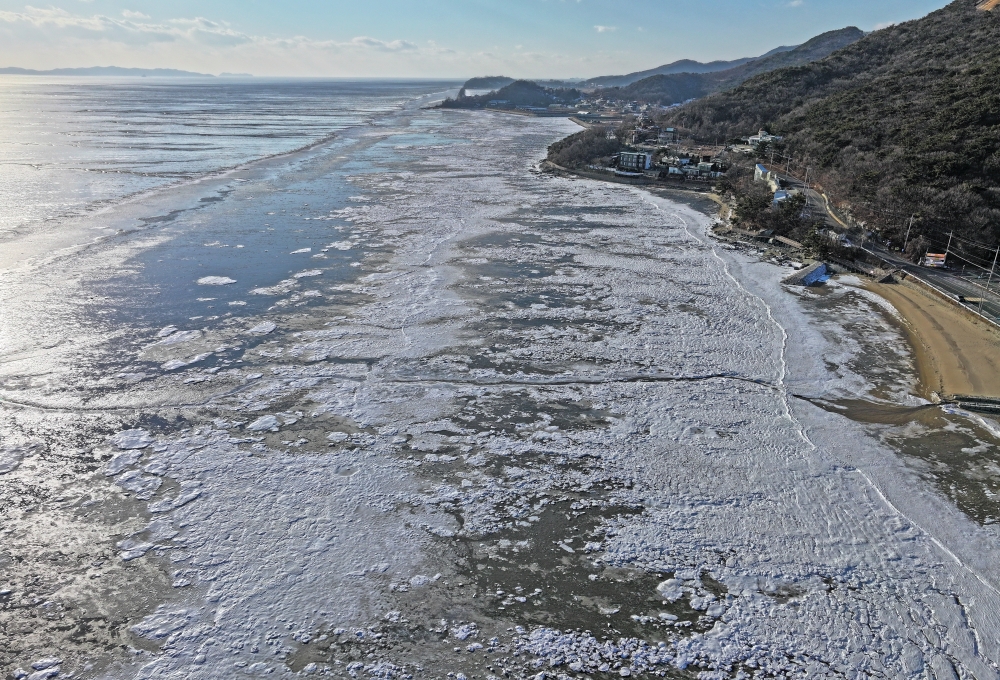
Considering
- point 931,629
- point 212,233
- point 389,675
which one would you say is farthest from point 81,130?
point 931,629

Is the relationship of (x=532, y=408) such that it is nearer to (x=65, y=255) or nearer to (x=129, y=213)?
(x=65, y=255)

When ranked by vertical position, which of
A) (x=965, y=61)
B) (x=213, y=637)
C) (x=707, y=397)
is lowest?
(x=213, y=637)

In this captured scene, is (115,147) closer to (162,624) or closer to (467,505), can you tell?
(162,624)

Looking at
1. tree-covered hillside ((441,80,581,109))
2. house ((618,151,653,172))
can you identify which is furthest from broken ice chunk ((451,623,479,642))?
tree-covered hillside ((441,80,581,109))

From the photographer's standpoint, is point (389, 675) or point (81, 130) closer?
point (389, 675)

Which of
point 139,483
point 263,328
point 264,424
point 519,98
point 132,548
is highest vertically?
point 519,98

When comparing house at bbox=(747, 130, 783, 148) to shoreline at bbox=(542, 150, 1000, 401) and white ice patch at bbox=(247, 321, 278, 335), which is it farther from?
white ice patch at bbox=(247, 321, 278, 335)

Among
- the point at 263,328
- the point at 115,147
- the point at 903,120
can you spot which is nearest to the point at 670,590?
the point at 263,328
